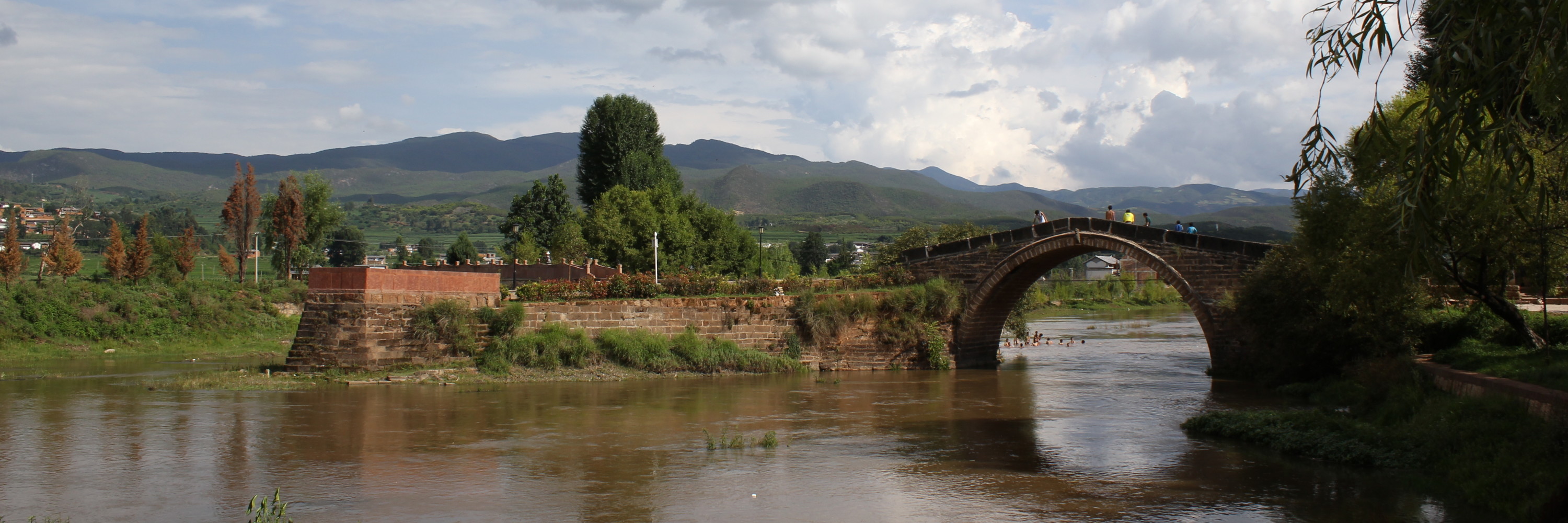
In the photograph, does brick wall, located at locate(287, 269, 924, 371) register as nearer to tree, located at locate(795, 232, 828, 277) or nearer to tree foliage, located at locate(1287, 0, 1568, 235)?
tree foliage, located at locate(1287, 0, 1568, 235)

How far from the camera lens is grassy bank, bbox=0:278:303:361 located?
2961 centimetres

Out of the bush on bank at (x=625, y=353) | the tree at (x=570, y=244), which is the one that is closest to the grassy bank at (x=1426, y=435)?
the bush on bank at (x=625, y=353)

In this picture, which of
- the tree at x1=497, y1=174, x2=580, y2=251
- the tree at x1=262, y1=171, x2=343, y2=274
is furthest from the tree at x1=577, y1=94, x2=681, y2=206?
the tree at x1=262, y1=171, x2=343, y2=274

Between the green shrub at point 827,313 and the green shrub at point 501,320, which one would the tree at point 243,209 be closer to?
the green shrub at point 501,320

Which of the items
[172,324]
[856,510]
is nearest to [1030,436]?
[856,510]

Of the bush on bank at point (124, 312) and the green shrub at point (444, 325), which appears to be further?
the bush on bank at point (124, 312)

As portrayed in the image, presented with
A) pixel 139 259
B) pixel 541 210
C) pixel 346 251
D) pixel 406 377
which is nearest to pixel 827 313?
pixel 406 377

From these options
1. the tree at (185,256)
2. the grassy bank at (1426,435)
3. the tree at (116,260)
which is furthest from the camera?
the tree at (185,256)

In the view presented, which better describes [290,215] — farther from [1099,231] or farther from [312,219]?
[1099,231]

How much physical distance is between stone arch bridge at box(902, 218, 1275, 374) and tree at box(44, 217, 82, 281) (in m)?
33.5

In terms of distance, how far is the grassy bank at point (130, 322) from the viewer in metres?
29.6

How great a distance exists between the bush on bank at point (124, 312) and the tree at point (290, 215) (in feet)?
29.6

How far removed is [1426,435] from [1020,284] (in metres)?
15.7

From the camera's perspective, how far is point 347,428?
15875mm
